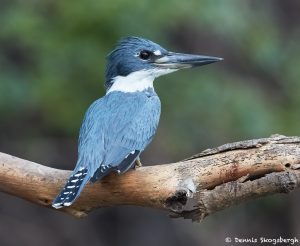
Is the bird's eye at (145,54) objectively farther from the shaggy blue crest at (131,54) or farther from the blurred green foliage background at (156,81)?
the blurred green foliage background at (156,81)

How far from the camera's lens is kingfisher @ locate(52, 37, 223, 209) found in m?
3.87

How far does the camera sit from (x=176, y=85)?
6.20 meters

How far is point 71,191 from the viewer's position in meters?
3.67

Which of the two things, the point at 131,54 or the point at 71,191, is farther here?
the point at 131,54

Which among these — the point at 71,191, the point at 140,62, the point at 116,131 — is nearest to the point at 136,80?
the point at 140,62

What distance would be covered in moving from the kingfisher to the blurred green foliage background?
0.92 meters

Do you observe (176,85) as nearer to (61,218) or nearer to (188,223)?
(188,223)

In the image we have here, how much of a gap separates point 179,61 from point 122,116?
74 centimetres

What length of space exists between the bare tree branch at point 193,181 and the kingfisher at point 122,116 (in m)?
0.12

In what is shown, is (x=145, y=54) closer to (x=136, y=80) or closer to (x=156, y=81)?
(x=136, y=80)

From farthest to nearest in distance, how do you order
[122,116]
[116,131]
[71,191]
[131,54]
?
1. [131,54]
2. [122,116]
3. [116,131]
4. [71,191]

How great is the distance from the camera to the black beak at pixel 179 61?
4.88m

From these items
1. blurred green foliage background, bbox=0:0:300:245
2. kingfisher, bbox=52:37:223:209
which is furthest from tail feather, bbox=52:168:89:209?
blurred green foliage background, bbox=0:0:300:245

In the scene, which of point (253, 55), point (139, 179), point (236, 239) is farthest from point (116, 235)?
point (139, 179)
